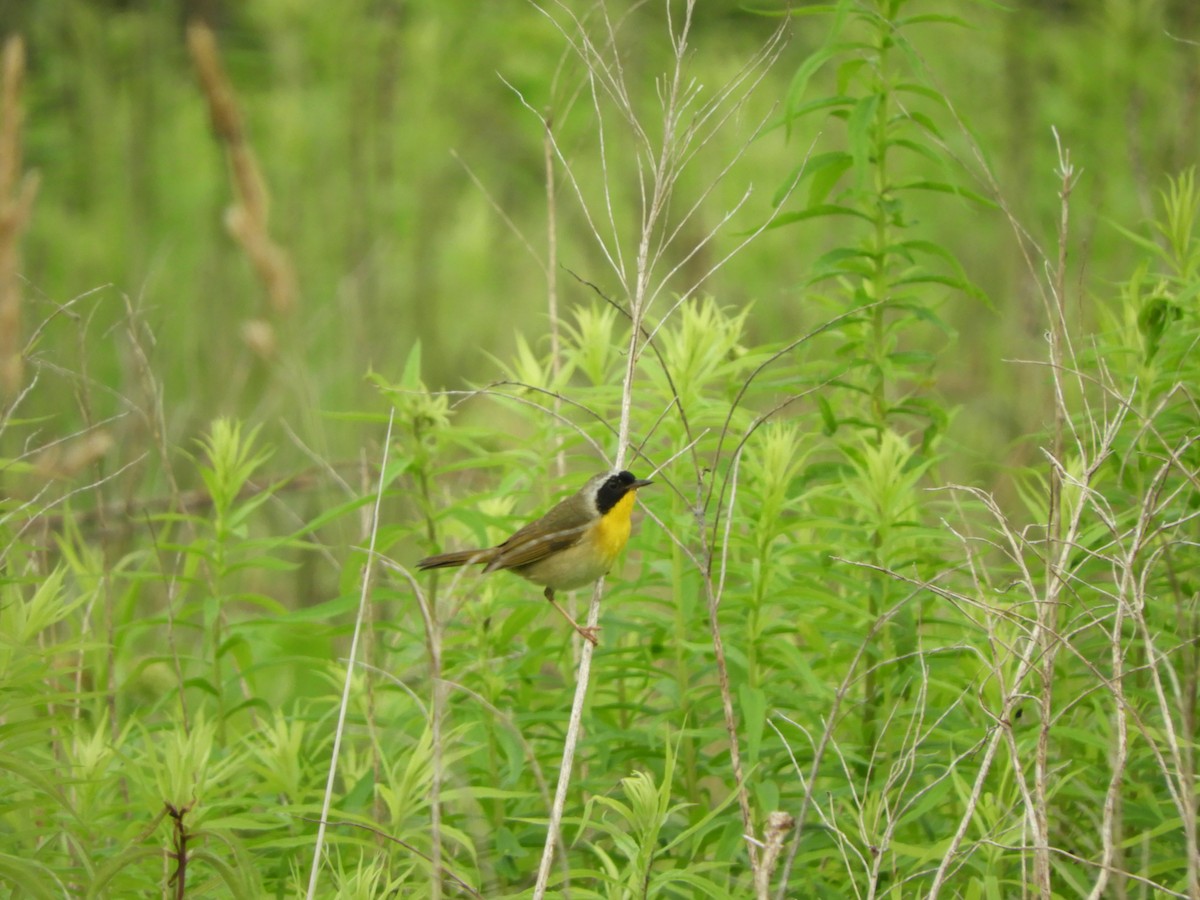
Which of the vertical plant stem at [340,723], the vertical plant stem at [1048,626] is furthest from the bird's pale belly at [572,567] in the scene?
the vertical plant stem at [1048,626]

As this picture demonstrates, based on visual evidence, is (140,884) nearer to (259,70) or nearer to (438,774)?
(438,774)

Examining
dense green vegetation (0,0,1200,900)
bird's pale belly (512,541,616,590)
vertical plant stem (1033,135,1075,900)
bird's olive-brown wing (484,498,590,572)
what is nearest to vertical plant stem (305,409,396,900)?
dense green vegetation (0,0,1200,900)

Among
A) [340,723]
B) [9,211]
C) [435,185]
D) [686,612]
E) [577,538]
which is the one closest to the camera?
[340,723]

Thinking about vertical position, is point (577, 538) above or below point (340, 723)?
below

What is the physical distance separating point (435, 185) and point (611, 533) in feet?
12.5

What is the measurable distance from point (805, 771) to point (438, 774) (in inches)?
46.6

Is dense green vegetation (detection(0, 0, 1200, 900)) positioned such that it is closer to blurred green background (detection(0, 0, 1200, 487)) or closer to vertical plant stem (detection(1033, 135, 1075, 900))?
vertical plant stem (detection(1033, 135, 1075, 900))

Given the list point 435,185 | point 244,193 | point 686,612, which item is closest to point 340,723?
point 686,612

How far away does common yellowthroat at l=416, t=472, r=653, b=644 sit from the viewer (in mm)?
3562

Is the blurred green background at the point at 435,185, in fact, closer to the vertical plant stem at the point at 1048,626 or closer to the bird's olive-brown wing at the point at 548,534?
the bird's olive-brown wing at the point at 548,534

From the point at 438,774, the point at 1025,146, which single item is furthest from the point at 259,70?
the point at 438,774

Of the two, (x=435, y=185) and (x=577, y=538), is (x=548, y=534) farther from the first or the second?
(x=435, y=185)

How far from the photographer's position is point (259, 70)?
10414 mm

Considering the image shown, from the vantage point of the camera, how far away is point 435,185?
22.9 ft
